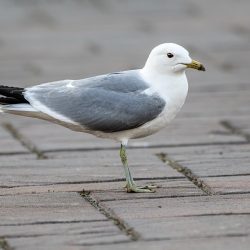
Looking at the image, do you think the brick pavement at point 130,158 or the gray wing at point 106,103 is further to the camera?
the gray wing at point 106,103

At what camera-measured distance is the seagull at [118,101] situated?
18.1ft

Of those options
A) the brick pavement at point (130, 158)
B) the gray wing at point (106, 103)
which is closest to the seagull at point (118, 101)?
the gray wing at point (106, 103)

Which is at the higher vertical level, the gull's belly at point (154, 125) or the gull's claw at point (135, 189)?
the gull's belly at point (154, 125)

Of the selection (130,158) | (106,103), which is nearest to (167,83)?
(106,103)

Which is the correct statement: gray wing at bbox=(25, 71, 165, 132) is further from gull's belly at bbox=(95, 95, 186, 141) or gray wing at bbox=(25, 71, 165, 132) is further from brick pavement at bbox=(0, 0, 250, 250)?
brick pavement at bbox=(0, 0, 250, 250)

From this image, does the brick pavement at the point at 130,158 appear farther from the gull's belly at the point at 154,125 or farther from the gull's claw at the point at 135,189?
the gull's belly at the point at 154,125

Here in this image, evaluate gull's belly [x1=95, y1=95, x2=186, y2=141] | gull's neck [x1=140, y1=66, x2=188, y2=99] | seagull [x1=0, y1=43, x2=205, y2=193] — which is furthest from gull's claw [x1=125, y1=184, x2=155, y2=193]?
gull's neck [x1=140, y1=66, x2=188, y2=99]

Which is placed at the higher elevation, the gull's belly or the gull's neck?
the gull's neck

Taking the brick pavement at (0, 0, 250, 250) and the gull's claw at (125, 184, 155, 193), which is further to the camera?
the gull's claw at (125, 184, 155, 193)

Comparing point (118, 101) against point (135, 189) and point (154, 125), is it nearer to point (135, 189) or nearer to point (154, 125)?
point (154, 125)

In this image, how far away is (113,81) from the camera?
561 centimetres

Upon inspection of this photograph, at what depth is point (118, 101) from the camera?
5.57m

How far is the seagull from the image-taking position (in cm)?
553

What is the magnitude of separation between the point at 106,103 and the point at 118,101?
0.07 metres
